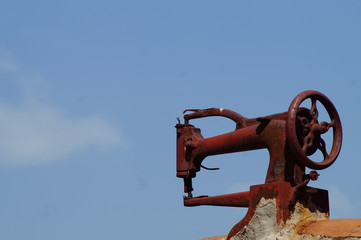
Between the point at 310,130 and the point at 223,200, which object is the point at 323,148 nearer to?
the point at 310,130

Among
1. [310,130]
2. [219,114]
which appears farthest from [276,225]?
[219,114]

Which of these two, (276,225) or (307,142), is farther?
(307,142)

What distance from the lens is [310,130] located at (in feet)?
18.9

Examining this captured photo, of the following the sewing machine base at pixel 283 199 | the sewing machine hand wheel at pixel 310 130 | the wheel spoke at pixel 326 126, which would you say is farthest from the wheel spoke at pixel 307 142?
the sewing machine base at pixel 283 199

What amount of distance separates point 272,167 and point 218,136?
3.09 ft

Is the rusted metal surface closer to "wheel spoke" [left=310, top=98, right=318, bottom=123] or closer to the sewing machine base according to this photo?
the sewing machine base

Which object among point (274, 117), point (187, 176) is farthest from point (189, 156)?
point (274, 117)

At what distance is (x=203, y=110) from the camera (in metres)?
7.12

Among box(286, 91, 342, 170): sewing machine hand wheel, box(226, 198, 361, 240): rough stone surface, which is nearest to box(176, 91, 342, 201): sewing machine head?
box(286, 91, 342, 170): sewing machine hand wheel

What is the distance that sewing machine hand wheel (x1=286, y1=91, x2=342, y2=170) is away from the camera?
5.53 metres

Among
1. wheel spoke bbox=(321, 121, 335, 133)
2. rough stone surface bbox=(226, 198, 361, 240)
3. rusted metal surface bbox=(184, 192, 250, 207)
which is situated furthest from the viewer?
rusted metal surface bbox=(184, 192, 250, 207)

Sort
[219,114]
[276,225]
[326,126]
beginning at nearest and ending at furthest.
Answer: [276,225], [326,126], [219,114]

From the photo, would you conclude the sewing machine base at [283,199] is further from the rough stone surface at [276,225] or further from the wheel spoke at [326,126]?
the wheel spoke at [326,126]

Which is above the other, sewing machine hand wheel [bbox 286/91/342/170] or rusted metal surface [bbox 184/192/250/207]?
sewing machine hand wheel [bbox 286/91/342/170]
